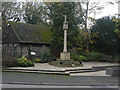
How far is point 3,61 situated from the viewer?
49.1ft

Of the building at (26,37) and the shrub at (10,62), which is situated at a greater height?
the building at (26,37)

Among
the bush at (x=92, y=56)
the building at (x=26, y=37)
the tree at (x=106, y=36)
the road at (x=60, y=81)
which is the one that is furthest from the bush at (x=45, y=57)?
the tree at (x=106, y=36)

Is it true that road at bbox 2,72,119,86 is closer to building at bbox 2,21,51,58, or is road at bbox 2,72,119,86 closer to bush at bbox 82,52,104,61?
building at bbox 2,21,51,58

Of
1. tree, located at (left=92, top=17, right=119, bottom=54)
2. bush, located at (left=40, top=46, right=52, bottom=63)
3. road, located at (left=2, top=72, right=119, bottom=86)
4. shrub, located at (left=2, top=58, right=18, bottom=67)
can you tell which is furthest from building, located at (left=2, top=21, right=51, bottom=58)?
road, located at (left=2, top=72, right=119, bottom=86)

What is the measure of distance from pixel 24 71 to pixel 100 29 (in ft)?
66.9

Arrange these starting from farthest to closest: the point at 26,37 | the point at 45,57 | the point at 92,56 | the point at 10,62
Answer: the point at 92,56 < the point at 26,37 < the point at 45,57 < the point at 10,62

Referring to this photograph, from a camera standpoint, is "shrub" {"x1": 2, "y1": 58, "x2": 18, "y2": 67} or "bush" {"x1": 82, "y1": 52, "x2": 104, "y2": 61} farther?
"bush" {"x1": 82, "y1": 52, "x2": 104, "y2": 61}

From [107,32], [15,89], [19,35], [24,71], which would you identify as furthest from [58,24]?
[15,89]

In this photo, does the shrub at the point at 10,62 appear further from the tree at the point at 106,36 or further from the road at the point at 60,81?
the tree at the point at 106,36

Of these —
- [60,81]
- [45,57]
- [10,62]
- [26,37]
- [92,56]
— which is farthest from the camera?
[92,56]

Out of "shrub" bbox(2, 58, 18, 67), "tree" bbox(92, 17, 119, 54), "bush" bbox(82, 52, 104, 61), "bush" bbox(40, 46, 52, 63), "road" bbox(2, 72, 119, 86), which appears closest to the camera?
"road" bbox(2, 72, 119, 86)

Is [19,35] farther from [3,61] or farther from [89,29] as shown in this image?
[89,29]

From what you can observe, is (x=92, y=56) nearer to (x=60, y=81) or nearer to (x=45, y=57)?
(x=45, y=57)

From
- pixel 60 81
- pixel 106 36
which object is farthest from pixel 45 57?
pixel 106 36
